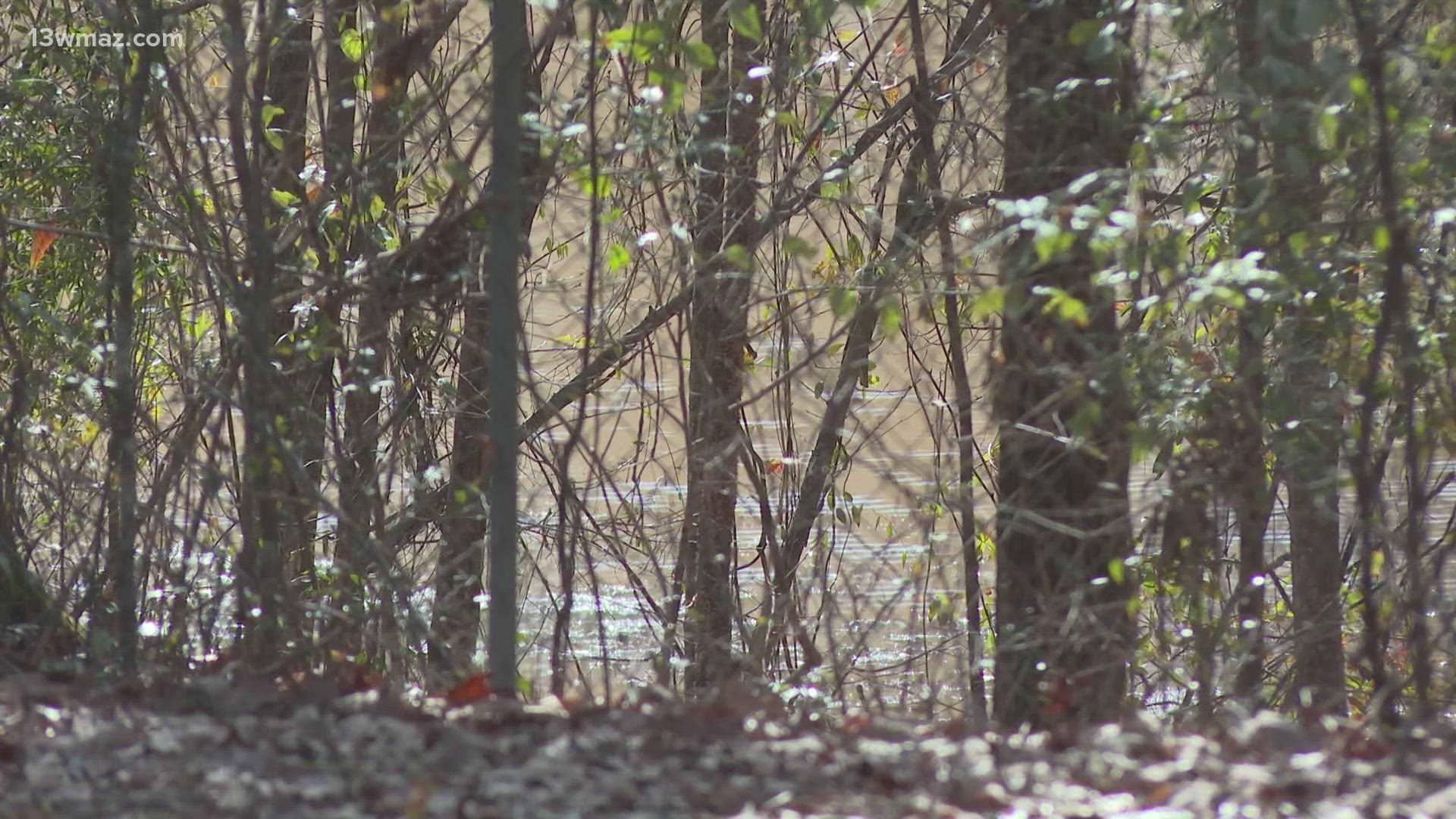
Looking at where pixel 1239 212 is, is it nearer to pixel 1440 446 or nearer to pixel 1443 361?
pixel 1443 361

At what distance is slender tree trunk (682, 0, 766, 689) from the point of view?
5098mm

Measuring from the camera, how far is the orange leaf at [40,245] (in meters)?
5.25

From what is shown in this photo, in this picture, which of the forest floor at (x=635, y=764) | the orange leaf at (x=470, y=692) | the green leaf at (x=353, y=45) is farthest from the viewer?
the green leaf at (x=353, y=45)

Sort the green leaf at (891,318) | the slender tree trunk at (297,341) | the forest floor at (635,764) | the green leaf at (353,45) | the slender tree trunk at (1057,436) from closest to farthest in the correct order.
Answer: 1. the forest floor at (635,764)
2. the green leaf at (891,318)
3. the slender tree trunk at (1057,436)
4. the slender tree trunk at (297,341)
5. the green leaf at (353,45)

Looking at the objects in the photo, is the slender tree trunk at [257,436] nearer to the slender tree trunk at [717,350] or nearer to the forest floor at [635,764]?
the forest floor at [635,764]

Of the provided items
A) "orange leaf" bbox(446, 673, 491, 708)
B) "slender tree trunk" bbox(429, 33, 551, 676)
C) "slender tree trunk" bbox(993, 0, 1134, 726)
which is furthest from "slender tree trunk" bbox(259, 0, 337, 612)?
"slender tree trunk" bbox(993, 0, 1134, 726)

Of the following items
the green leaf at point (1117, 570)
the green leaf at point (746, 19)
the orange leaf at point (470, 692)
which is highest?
the green leaf at point (746, 19)

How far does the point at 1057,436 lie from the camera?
410 cm

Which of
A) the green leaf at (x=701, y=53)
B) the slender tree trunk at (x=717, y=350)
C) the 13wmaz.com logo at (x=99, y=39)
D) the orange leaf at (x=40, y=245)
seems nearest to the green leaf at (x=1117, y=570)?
the slender tree trunk at (x=717, y=350)

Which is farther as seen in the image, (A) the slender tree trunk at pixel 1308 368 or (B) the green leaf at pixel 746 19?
(B) the green leaf at pixel 746 19

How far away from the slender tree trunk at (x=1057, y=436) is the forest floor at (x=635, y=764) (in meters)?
0.78

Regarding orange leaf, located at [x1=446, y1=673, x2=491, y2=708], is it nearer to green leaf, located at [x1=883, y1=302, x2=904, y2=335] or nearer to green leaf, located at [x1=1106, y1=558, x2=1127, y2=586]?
green leaf, located at [x1=883, y1=302, x2=904, y2=335]

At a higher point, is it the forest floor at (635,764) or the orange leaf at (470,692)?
the orange leaf at (470,692)

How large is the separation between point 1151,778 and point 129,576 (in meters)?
2.55
